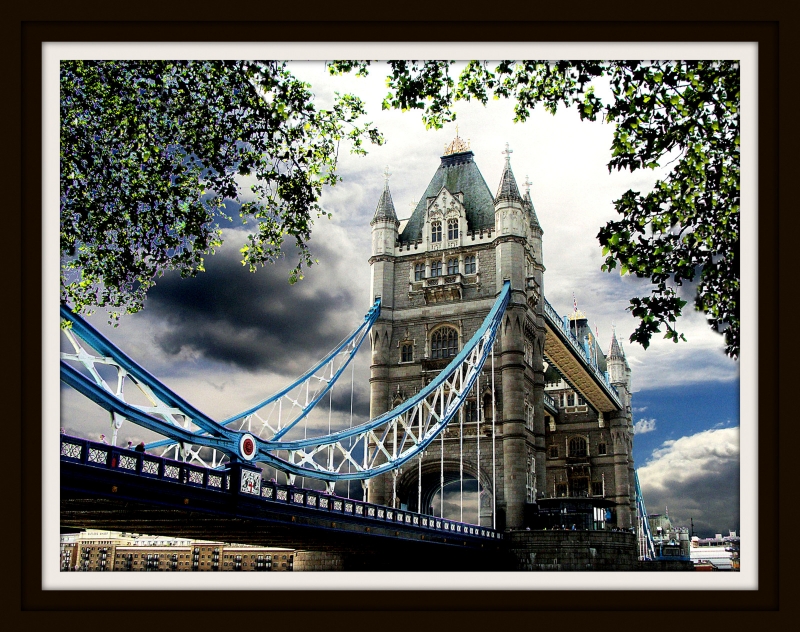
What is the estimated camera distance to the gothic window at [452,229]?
44.8 meters

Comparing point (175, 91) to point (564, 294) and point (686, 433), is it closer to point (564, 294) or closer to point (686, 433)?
point (686, 433)

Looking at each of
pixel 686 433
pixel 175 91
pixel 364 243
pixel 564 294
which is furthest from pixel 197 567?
pixel 175 91

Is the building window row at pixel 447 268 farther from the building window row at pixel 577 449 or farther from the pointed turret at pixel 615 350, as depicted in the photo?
the building window row at pixel 577 449

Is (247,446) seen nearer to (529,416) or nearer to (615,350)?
(529,416)

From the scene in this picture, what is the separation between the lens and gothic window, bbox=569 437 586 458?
61.1 meters

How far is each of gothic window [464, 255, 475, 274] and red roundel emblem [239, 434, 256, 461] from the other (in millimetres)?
26061

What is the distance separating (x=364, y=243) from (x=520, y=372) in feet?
64.4

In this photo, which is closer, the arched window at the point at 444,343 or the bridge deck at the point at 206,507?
the bridge deck at the point at 206,507

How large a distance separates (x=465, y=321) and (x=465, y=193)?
6950 millimetres

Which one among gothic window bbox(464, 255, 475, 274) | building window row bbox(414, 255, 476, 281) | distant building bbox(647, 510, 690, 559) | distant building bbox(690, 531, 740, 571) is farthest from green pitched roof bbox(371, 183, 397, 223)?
distant building bbox(690, 531, 740, 571)

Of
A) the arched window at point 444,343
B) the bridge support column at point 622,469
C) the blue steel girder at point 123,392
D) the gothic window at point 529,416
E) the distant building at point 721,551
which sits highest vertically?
the arched window at point 444,343

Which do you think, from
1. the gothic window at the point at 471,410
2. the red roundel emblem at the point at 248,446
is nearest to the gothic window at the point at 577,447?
the gothic window at the point at 471,410

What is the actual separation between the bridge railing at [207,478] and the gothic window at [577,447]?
34.1 meters

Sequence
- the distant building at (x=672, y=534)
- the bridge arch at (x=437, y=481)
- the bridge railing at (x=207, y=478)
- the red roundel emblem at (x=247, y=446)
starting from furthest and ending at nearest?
1. the bridge arch at (x=437, y=481)
2. the distant building at (x=672, y=534)
3. the red roundel emblem at (x=247, y=446)
4. the bridge railing at (x=207, y=478)
